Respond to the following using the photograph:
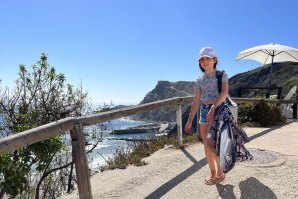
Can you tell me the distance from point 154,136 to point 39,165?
421 centimetres

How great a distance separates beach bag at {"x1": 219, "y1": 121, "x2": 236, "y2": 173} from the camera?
4.20 m

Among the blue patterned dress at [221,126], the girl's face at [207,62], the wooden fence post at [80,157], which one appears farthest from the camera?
the girl's face at [207,62]

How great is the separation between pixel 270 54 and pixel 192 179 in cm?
1035

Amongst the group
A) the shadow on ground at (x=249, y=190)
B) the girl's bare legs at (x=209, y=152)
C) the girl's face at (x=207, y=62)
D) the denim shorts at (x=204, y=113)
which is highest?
the girl's face at (x=207, y=62)

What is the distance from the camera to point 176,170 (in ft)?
18.6

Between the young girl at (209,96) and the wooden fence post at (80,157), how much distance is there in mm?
1617

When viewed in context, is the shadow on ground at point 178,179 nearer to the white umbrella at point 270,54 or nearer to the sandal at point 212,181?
the sandal at point 212,181

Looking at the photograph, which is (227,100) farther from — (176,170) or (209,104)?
(176,170)

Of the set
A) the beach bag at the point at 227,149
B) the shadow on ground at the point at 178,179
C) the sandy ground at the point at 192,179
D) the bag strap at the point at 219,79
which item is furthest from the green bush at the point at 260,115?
the beach bag at the point at 227,149

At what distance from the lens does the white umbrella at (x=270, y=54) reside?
1233 centimetres

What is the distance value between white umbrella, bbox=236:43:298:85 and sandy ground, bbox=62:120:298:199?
21.1ft

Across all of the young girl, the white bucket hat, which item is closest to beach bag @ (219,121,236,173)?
the young girl

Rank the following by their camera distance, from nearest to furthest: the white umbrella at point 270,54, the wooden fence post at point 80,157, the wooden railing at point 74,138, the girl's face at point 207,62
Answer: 1. the wooden railing at point 74,138
2. the wooden fence post at point 80,157
3. the girl's face at point 207,62
4. the white umbrella at point 270,54

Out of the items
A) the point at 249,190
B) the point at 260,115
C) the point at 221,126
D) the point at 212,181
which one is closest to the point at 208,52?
the point at 221,126
